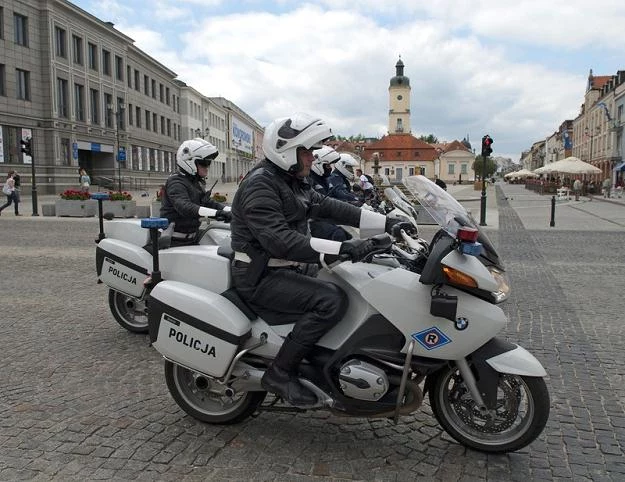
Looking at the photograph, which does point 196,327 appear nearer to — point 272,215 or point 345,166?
point 272,215

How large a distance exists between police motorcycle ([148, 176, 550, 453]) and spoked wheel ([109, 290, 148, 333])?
7.76ft

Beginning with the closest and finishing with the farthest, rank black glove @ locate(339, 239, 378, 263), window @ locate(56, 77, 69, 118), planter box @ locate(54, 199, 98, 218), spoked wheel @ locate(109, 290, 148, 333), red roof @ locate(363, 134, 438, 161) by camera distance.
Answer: black glove @ locate(339, 239, 378, 263) → spoked wheel @ locate(109, 290, 148, 333) → planter box @ locate(54, 199, 98, 218) → window @ locate(56, 77, 69, 118) → red roof @ locate(363, 134, 438, 161)

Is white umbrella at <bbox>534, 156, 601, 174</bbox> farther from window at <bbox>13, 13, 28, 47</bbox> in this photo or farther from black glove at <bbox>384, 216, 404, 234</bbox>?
window at <bbox>13, 13, 28, 47</bbox>

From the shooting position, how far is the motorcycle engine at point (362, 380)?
3.23 meters

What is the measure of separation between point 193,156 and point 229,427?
3123 millimetres

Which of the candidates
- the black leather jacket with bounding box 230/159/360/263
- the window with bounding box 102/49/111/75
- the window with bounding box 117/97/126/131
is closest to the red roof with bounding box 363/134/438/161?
the window with bounding box 117/97/126/131

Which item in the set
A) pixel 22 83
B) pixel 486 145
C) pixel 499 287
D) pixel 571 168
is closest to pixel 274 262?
pixel 499 287

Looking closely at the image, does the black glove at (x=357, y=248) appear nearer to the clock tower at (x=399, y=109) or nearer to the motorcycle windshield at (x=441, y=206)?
the motorcycle windshield at (x=441, y=206)

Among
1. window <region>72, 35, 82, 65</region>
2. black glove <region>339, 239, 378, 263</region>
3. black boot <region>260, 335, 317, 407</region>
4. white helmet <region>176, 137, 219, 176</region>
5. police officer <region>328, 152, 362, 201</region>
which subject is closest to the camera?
black glove <region>339, 239, 378, 263</region>

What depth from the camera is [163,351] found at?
3691mm

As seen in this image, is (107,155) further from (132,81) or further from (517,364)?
(517,364)

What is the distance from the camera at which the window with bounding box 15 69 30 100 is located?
40.6 m

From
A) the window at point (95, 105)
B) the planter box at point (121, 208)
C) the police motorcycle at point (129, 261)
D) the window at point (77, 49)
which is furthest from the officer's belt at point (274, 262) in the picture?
the window at point (95, 105)

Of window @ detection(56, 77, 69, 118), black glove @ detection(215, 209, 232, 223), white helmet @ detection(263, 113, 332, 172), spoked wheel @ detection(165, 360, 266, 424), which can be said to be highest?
window @ detection(56, 77, 69, 118)
